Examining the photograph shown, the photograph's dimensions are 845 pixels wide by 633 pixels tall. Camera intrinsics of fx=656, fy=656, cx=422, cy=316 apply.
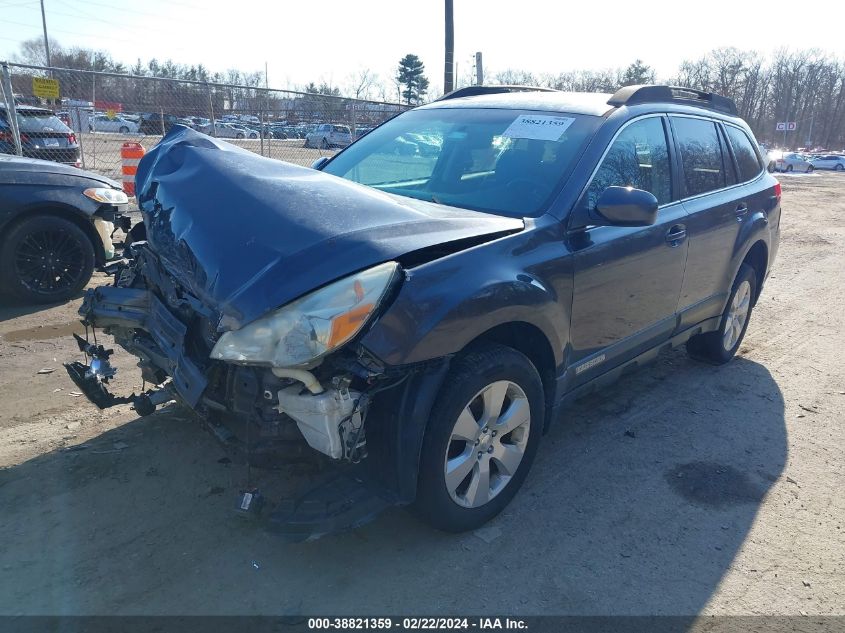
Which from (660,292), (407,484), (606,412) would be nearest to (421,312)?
(407,484)

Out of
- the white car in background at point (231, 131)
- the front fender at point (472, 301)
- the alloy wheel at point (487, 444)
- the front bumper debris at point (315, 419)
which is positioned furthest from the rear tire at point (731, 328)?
the white car in background at point (231, 131)

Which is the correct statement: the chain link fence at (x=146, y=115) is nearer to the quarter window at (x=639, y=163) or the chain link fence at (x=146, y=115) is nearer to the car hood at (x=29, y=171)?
the car hood at (x=29, y=171)

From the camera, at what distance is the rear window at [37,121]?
10.6 meters

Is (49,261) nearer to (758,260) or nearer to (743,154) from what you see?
(743,154)

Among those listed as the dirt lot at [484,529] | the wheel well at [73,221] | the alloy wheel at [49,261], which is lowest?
the dirt lot at [484,529]

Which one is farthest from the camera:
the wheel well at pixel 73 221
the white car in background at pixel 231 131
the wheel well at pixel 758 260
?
the white car in background at pixel 231 131

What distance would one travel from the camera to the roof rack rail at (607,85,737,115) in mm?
3891

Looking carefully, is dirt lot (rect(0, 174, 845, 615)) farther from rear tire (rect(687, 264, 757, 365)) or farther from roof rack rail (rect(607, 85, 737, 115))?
roof rack rail (rect(607, 85, 737, 115))

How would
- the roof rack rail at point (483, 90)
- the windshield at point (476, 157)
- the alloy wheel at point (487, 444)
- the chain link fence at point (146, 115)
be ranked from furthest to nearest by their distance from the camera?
the chain link fence at point (146, 115), the roof rack rail at point (483, 90), the windshield at point (476, 157), the alloy wheel at point (487, 444)

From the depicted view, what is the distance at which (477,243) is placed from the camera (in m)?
2.85

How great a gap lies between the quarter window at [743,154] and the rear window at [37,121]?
1043 centimetres

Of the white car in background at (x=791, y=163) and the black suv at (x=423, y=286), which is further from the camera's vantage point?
the white car in background at (x=791, y=163)

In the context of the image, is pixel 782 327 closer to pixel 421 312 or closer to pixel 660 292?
pixel 660 292

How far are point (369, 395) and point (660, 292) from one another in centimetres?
228
